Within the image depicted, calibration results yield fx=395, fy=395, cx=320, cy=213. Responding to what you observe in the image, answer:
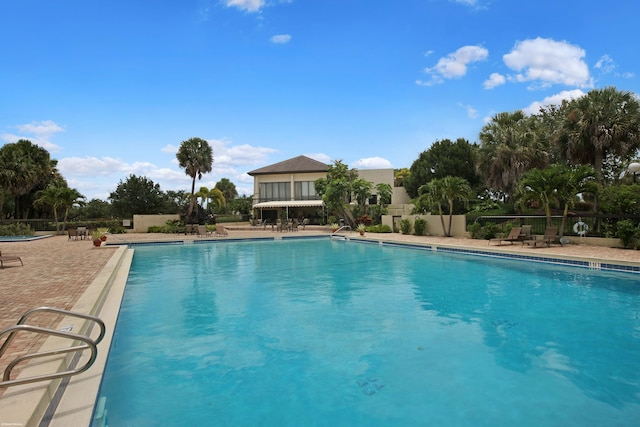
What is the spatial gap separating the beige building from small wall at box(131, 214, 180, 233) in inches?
366

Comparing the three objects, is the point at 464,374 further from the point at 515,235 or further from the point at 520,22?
the point at 520,22

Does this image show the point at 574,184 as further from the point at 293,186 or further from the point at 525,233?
the point at 293,186

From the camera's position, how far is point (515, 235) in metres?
16.9

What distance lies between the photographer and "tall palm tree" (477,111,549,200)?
26.6 meters

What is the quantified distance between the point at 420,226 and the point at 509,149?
9.19 m

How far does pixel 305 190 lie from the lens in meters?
43.0

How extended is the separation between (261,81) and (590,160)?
1838 centimetres

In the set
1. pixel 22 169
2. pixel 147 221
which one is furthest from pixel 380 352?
pixel 22 169

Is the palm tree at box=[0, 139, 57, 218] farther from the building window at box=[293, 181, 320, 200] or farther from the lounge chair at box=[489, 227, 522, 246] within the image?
the lounge chair at box=[489, 227, 522, 246]

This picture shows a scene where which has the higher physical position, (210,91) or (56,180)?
(210,91)

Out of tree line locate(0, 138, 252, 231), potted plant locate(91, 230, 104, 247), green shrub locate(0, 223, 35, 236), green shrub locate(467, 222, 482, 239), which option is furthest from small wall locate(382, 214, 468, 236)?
green shrub locate(0, 223, 35, 236)

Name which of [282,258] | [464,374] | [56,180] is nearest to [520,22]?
[282,258]

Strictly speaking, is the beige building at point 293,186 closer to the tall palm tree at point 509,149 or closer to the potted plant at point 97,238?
the tall palm tree at point 509,149

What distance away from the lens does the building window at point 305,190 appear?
42.8 metres
